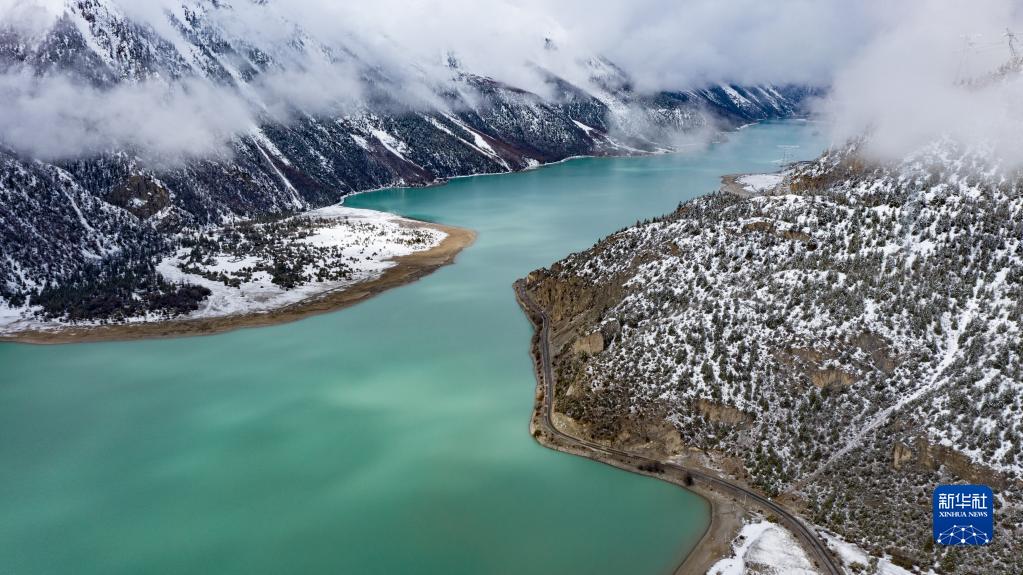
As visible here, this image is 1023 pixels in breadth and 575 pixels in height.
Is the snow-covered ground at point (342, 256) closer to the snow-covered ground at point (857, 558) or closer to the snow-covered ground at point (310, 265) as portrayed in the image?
the snow-covered ground at point (310, 265)

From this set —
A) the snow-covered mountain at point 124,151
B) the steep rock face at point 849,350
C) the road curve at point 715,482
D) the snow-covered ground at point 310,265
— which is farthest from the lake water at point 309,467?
the snow-covered mountain at point 124,151

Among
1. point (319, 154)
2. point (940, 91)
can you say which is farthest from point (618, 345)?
point (319, 154)

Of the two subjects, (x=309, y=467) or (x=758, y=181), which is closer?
(x=309, y=467)

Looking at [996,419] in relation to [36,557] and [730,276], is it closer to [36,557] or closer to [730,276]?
[730,276]

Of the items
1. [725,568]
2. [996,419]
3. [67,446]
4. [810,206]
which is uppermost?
[810,206]

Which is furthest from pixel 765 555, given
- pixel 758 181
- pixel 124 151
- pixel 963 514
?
pixel 758 181

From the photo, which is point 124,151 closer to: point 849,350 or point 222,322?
point 222,322
